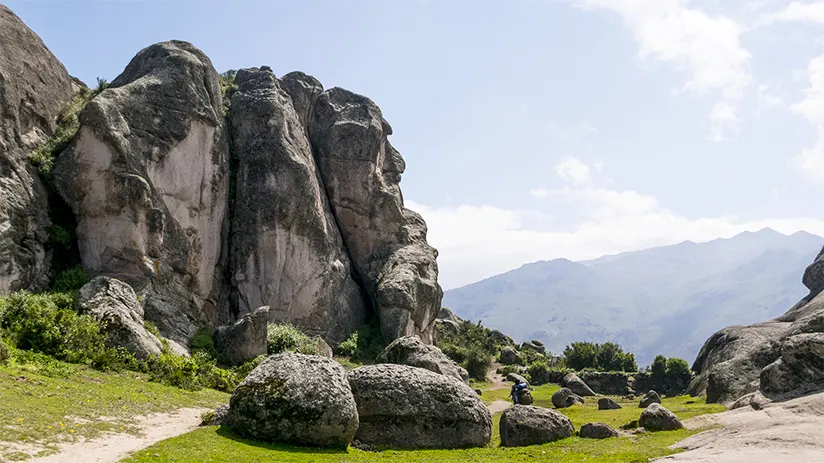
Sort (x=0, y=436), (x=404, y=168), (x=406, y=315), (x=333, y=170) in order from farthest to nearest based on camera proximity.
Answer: (x=404, y=168)
(x=333, y=170)
(x=406, y=315)
(x=0, y=436)

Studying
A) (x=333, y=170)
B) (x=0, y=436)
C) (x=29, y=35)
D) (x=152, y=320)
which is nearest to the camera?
(x=0, y=436)

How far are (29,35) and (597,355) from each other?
91.9 metres

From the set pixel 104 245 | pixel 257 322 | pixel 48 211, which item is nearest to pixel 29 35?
pixel 48 211

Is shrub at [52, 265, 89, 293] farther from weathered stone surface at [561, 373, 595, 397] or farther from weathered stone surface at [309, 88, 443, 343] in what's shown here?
weathered stone surface at [561, 373, 595, 397]

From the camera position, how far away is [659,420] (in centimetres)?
3306

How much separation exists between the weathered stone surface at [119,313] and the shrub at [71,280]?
211 centimetres

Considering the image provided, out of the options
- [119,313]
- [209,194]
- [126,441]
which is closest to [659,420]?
[126,441]

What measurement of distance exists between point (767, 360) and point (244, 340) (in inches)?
1699

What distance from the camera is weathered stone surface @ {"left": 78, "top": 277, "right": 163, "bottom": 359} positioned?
1526 inches

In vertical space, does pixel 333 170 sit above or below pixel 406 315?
above

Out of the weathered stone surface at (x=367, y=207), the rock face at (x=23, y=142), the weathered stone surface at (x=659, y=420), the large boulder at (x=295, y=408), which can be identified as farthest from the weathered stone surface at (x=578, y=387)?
the rock face at (x=23, y=142)

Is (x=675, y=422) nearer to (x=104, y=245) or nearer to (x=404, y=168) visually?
(x=104, y=245)

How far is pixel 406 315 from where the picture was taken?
221 ft

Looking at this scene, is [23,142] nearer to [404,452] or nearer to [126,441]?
[126,441]
